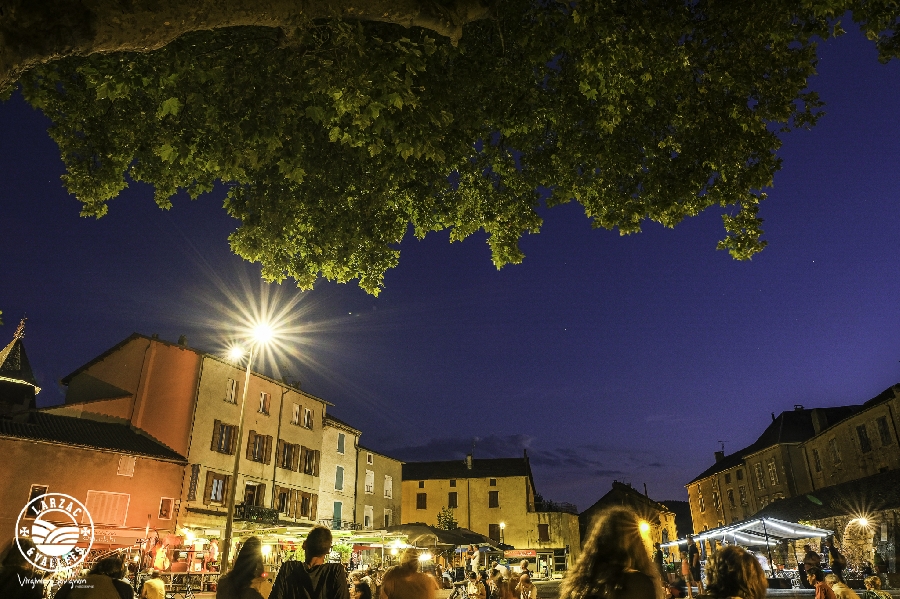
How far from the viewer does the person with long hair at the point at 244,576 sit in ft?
15.5

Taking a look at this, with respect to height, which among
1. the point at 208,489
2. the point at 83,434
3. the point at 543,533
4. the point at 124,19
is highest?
the point at 83,434

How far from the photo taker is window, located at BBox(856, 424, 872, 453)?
33.8m

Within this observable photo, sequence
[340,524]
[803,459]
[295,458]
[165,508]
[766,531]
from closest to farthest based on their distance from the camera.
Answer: [766,531], [165,508], [295,458], [340,524], [803,459]

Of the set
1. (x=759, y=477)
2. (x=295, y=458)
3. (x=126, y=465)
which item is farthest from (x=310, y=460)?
(x=759, y=477)

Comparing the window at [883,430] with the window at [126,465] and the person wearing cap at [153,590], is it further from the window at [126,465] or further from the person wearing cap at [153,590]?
the window at [126,465]

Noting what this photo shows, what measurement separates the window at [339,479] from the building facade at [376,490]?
222 centimetres

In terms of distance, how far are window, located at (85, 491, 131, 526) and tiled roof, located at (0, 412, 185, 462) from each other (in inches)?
73.8

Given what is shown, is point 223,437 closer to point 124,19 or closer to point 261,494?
point 261,494

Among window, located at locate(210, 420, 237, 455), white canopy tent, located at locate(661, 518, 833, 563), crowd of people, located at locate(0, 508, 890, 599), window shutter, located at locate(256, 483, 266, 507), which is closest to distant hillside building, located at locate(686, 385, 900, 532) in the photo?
white canopy tent, located at locate(661, 518, 833, 563)

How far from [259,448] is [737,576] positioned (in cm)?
3354

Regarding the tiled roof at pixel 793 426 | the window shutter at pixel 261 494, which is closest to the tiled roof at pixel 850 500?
the tiled roof at pixel 793 426

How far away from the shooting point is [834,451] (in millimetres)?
38625

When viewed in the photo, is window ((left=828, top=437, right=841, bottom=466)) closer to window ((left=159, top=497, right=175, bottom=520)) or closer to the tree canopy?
the tree canopy

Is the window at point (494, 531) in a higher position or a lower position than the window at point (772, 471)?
lower
